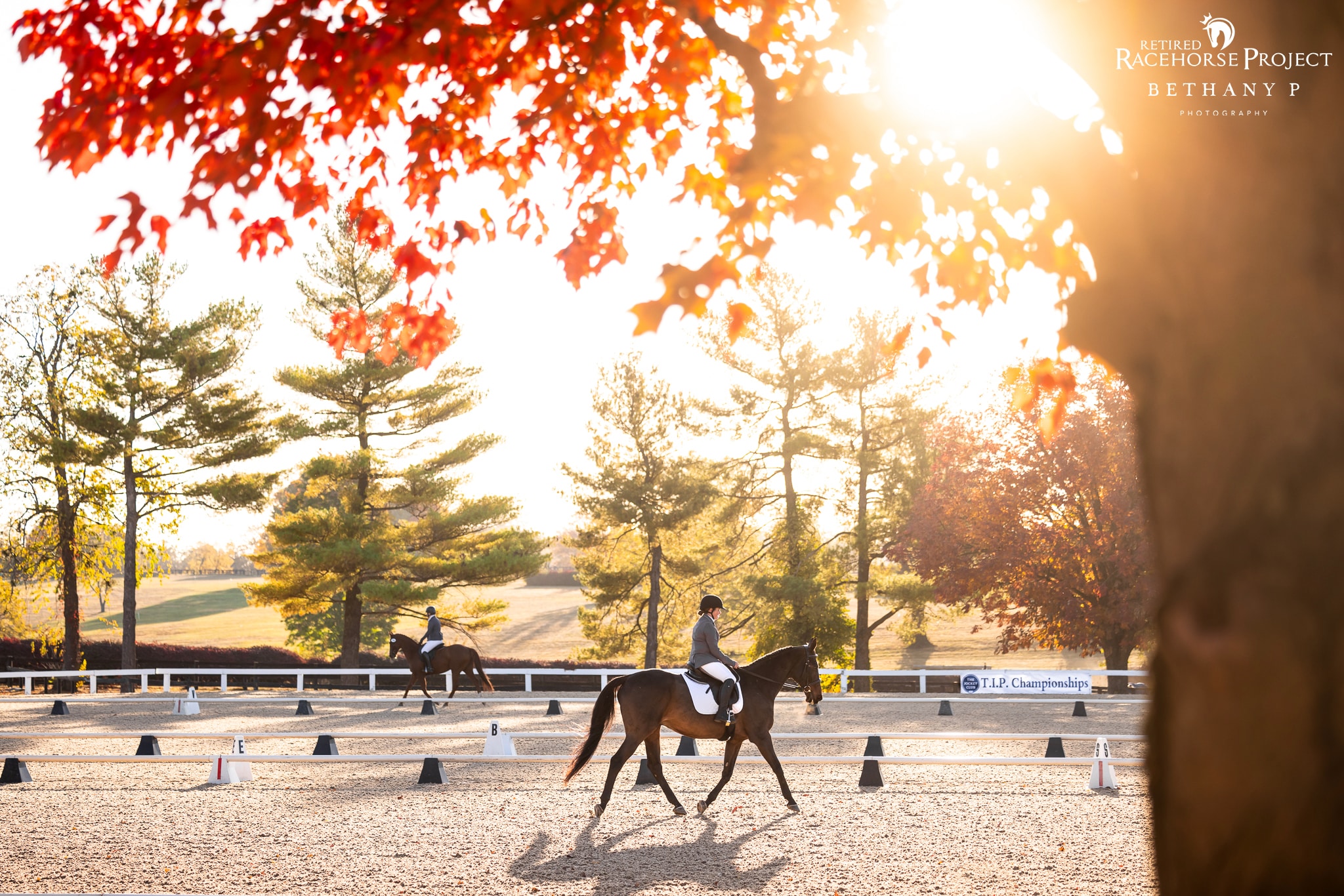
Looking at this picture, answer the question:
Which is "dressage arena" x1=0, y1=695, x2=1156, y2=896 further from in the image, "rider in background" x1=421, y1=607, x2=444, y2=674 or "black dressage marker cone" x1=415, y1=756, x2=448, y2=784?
"rider in background" x1=421, y1=607, x2=444, y2=674

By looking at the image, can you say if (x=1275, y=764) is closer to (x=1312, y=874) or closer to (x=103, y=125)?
(x=1312, y=874)

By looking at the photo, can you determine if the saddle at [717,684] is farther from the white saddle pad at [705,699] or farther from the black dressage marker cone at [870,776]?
the black dressage marker cone at [870,776]

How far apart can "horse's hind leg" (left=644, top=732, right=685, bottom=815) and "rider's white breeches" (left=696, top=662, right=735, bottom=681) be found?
2.82ft

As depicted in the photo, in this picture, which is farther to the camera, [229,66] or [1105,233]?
[229,66]

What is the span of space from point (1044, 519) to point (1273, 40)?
97.5ft

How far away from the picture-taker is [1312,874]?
2.32 metres

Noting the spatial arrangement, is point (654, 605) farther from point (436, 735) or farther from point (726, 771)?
point (726, 771)

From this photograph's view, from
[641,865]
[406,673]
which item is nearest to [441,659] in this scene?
[406,673]

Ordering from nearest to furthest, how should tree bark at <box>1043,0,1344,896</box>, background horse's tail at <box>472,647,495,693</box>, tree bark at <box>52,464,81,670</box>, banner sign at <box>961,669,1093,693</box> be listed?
tree bark at <box>1043,0,1344,896</box>, banner sign at <box>961,669,1093,693</box>, background horse's tail at <box>472,647,495,693</box>, tree bark at <box>52,464,81,670</box>

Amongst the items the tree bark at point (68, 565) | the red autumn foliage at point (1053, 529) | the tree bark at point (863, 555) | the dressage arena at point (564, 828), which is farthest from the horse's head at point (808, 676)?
the tree bark at point (68, 565)

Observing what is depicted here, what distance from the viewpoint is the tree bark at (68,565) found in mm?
32312

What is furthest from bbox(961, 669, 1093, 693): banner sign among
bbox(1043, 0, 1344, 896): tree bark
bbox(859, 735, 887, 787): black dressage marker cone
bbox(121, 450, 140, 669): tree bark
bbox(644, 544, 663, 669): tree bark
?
bbox(121, 450, 140, 669): tree bark

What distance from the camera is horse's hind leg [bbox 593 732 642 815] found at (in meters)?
10.7

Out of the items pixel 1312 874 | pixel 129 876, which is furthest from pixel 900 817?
pixel 1312 874
